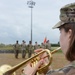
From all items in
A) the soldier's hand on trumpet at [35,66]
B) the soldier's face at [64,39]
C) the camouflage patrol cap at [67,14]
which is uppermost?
the camouflage patrol cap at [67,14]

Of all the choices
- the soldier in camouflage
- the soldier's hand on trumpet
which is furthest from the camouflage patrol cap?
the soldier's hand on trumpet

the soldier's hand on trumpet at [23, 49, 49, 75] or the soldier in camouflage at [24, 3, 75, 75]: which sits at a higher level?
the soldier in camouflage at [24, 3, 75, 75]

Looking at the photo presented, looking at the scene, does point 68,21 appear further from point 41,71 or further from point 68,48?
point 41,71

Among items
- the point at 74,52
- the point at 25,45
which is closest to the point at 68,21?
the point at 74,52

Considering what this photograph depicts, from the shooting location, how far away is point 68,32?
185cm

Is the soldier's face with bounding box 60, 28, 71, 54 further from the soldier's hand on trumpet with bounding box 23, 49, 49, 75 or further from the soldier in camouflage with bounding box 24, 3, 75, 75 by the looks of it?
the soldier's hand on trumpet with bounding box 23, 49, 49, 75

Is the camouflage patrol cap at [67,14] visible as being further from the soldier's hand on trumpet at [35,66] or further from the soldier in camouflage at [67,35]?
the soldier's hand on trumpet at [35,66]

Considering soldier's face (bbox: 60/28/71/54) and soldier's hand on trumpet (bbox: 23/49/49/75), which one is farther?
soldier's hand on trumpet (bbox: 23/49/49/75)

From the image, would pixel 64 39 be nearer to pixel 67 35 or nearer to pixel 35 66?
pixel 67 35

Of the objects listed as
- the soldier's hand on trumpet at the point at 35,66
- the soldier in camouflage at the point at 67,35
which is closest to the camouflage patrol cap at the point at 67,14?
the soldier in camouflage at the point at 67,35

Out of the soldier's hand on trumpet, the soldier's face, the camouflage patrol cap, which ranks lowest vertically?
the soldier's hand on trumpet

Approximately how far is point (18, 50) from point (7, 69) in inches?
1001

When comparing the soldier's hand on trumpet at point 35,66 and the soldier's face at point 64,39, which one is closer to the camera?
the soldier's face at point 64,39

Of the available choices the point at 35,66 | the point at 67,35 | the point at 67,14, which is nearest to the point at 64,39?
the point at 67,35
